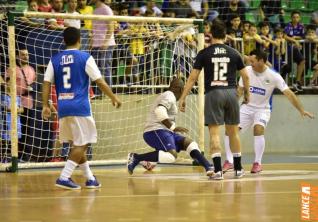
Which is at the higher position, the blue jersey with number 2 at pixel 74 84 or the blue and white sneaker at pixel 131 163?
the blue jersey with number 2 at pixel 74 84

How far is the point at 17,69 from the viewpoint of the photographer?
17.0m

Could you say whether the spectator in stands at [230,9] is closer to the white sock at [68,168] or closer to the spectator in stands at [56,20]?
the spectator in stands at [56,20]

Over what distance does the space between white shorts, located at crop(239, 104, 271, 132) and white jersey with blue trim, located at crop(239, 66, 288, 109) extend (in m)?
0.09

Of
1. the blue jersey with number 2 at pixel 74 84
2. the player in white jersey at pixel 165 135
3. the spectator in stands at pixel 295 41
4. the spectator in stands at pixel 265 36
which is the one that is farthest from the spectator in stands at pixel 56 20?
the spectator in stands at pixel 295 41

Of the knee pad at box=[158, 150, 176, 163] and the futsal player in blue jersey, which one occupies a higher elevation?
the futsal player in blue jersey

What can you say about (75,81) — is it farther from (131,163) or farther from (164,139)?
(164,139)

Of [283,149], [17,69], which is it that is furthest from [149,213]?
[283,149]

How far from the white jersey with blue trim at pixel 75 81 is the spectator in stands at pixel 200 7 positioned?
10.9 metres

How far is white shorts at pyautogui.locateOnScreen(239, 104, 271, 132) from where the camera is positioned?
15.4 metres

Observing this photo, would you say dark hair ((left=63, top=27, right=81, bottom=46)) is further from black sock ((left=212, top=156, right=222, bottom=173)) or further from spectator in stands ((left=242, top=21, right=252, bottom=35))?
spectator in stands ((left=242, top=21, right=252, bottom=35))

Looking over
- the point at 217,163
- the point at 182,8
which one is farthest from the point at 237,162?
the point at 182,8

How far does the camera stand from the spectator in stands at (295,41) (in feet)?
73.1

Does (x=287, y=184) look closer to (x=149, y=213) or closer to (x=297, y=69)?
(x=149, y=213)

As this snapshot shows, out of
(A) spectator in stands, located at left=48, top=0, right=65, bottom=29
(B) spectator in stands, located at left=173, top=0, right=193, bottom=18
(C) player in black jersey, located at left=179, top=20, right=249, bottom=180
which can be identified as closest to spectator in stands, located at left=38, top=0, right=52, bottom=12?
(A) spectator in stands, located at left=48, top=0, right=65, bottom=29
